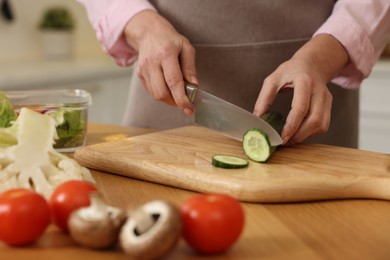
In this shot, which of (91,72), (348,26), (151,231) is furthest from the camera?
(91,72)

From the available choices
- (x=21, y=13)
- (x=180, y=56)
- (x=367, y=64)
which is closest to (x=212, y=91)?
(x=180, y=56)

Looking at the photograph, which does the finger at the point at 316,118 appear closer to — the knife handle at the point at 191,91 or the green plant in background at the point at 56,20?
the knife handle at the point at 191,91

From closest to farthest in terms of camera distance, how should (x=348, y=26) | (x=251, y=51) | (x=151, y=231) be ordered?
(x=151, y=231), (x=348, y=26), (x=251, y=51)

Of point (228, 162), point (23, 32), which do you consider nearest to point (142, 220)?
point (228, 162)

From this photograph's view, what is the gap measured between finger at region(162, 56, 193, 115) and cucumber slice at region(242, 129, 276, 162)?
0.49 ft

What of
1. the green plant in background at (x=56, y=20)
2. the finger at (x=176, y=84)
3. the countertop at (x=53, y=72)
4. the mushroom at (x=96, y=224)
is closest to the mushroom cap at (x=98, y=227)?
the mushroom at (x=96, y=224)

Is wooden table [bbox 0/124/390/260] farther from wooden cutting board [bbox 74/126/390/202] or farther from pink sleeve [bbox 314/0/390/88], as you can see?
pink sleeve [bbox 314/0/390/88]

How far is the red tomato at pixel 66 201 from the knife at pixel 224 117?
1.67 feet

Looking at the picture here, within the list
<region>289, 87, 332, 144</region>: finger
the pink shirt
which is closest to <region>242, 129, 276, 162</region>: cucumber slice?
<region>289, 87, 332, 144</region>: finger

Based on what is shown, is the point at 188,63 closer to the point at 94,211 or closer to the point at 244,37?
the point at 244,37

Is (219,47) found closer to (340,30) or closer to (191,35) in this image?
(191,35)

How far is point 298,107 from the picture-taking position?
1329mm

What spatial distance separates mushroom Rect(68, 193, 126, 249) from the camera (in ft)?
2.61

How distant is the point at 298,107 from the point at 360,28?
304mm
